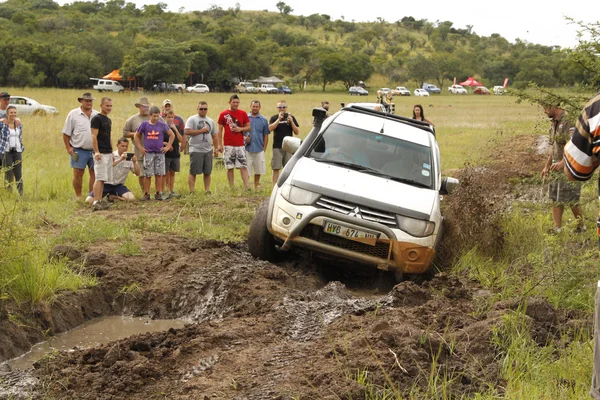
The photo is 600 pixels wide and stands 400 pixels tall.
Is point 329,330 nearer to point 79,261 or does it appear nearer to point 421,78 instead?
point 79,261

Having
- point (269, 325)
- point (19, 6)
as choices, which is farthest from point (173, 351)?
point (19, 6)

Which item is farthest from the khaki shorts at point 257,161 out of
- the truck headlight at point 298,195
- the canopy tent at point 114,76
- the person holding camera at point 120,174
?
the canopy tent at point 114,76

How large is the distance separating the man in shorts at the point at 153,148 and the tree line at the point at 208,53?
83.0ft

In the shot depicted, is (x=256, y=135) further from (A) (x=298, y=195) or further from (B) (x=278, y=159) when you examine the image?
(A) (x=298, y=195)

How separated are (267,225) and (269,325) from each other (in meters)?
2.07

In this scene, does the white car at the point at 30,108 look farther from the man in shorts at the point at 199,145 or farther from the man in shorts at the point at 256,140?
the man in shorts at the point at 199,145

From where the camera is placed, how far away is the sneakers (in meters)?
11.3

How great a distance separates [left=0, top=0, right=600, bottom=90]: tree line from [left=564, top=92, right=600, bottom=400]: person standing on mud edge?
32326mm

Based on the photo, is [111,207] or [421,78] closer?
[111,207]

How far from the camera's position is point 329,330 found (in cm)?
593

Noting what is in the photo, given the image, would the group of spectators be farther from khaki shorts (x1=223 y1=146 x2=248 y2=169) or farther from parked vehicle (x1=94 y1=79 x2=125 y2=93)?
parked vehicle (x1=94 y1=79 x2=125 y2=93)

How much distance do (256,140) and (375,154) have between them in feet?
18.2

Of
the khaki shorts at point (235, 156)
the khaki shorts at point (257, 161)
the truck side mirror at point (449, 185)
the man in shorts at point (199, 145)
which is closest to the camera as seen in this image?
the truck side mirror at point (449, 185)

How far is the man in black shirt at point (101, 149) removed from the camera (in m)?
11.6
